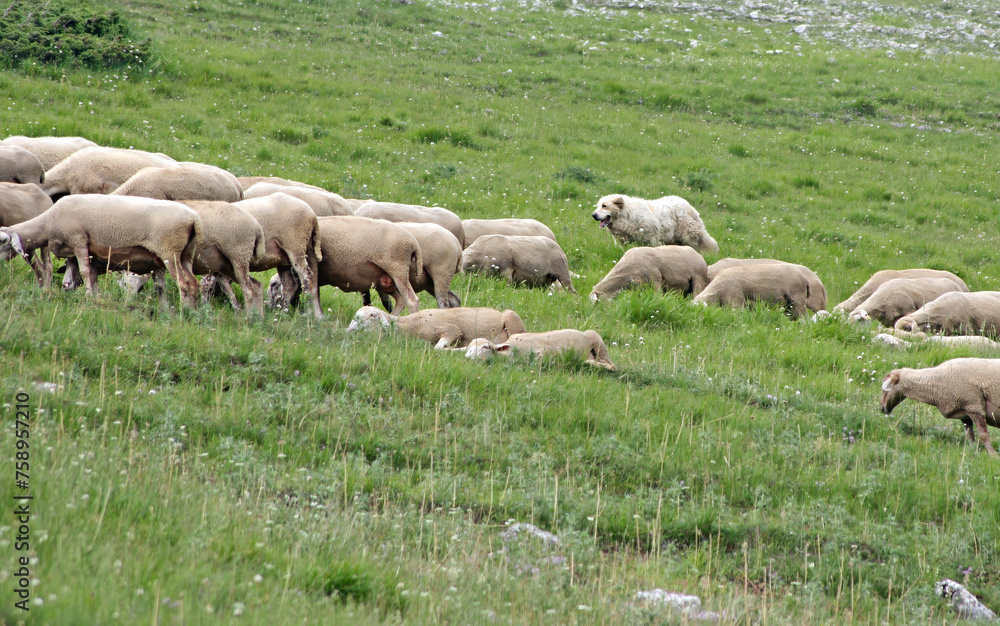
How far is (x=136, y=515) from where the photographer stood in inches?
160

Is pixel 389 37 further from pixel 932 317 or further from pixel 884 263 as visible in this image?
pixel 932 317

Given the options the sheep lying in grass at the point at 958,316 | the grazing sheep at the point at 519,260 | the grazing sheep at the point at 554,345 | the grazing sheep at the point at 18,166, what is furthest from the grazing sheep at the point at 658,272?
the grazing sheep at the point at 18,166

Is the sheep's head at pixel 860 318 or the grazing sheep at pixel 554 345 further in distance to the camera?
the sheep's head at pixel 860 318

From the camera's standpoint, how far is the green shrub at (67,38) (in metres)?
21.1

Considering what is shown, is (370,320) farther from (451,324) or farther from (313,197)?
(313,197)

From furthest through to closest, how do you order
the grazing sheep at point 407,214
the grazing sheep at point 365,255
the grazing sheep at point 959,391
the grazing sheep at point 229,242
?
1. the grazing sheep at point 407,214
2. the grazing sheep at point 365,255
3. the grazing sheep at point 229,242
4. the grazing sheep at point 959,391

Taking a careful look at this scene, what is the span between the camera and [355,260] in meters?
10.2

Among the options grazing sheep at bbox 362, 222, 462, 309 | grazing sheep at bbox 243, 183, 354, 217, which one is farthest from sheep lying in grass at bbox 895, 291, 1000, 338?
grazing sheep at bbox 243, 183, 354, 217

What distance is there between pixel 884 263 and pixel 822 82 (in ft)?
46.1

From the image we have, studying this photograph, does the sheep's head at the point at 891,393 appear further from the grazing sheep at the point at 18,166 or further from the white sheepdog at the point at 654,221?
the grazing sheep at the point at 18,166

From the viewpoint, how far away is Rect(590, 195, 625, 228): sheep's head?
17.5 m

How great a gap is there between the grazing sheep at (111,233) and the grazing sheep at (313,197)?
3.14 meters

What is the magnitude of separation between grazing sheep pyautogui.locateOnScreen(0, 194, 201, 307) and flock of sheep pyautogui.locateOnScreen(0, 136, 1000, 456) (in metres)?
0.01

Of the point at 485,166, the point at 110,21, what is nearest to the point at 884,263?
the point at 485,166
